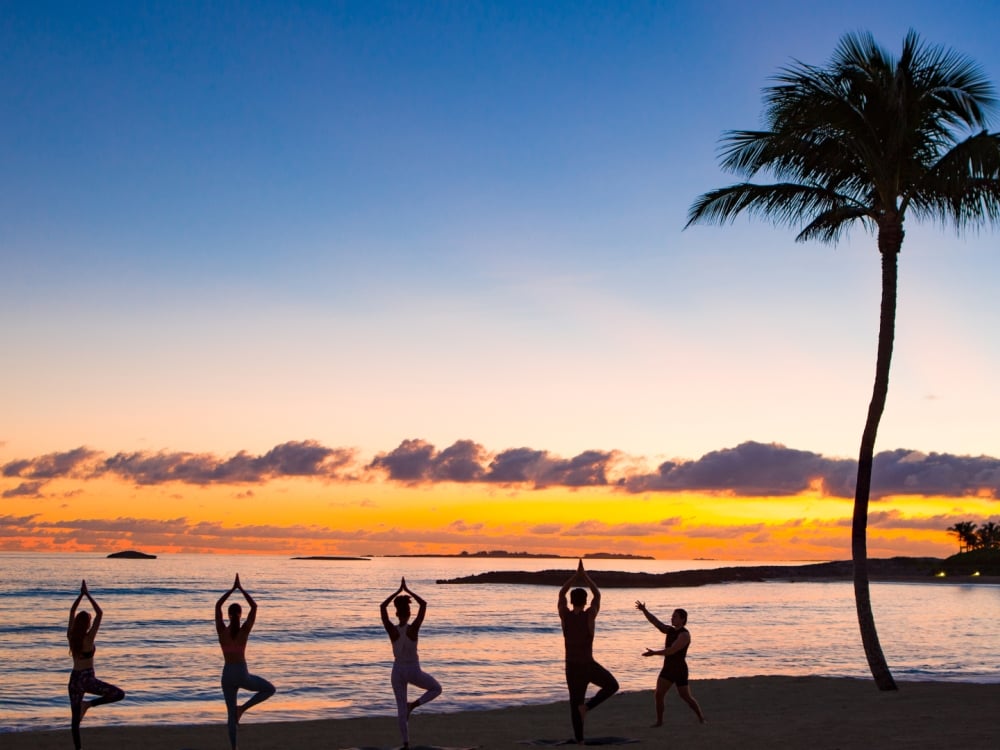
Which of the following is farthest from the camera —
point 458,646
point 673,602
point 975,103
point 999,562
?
point 999,562

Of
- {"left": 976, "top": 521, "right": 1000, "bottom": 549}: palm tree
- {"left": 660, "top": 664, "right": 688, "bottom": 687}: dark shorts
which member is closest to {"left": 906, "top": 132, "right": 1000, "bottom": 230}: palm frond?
{"left": 660, "top": 664, "right": 688, "bottom": 687}: dark shorts

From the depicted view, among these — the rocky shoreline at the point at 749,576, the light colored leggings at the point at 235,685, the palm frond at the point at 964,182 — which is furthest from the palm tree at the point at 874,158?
the rocky shoreline at the point at 749,576

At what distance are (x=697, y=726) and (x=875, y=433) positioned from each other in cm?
612

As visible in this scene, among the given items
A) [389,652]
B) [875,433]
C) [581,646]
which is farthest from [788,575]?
[581,646]

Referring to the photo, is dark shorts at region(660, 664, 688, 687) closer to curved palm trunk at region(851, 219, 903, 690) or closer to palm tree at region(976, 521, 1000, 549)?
curved palm trunk at region(851, 219, 903, 690)

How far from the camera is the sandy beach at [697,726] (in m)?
11.8

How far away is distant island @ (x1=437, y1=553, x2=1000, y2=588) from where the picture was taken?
11494 cm

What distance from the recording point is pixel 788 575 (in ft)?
494

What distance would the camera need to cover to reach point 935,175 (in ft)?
52.2

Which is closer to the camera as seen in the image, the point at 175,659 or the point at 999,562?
the point at 175,659

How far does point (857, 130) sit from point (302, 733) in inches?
520

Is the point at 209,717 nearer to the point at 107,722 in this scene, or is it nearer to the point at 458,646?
the point at 107,722

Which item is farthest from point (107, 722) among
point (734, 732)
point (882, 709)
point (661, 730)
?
point (882, 709)

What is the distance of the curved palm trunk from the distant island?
278ft
